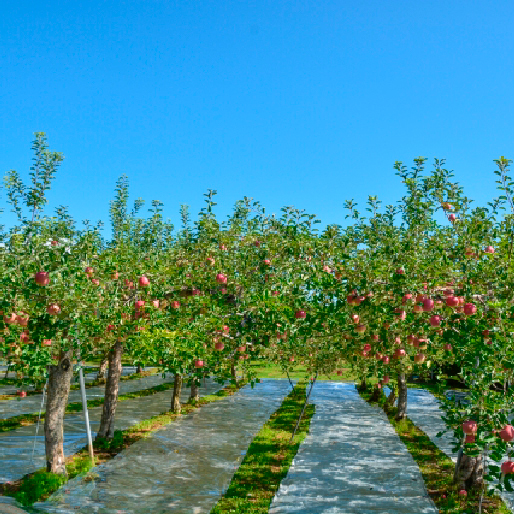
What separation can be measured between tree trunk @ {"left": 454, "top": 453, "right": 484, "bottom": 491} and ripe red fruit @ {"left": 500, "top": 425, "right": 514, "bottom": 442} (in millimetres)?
5202

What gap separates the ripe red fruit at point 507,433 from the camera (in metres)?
5.33

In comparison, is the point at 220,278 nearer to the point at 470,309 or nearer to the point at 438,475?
the point at 470,309

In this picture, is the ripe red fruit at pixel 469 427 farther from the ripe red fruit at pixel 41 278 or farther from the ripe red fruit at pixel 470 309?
the ripe red fruit at pixel 41 278

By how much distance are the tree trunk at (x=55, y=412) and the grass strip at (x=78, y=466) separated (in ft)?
0.99

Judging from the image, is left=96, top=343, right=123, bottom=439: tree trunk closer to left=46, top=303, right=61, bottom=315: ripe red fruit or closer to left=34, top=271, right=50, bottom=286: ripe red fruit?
left=46, top=303, right=61, bottom=315: ripe red fruit

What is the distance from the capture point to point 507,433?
5348 mm

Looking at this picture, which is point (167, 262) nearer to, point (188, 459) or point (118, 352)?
point (118, 352)

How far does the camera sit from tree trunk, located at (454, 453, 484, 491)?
9.98 m

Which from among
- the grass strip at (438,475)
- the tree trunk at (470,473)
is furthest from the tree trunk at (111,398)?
the tree trunk at (470,473)

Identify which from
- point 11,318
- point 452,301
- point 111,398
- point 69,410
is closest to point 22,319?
point 11,318

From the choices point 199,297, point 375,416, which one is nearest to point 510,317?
Answer: point 199,297

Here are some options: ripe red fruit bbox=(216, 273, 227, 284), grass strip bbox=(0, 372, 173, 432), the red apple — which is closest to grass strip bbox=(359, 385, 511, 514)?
ripe red fruit bbox=(216, 273, 227, 284)

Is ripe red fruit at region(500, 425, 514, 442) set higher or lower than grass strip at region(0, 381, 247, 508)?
higher

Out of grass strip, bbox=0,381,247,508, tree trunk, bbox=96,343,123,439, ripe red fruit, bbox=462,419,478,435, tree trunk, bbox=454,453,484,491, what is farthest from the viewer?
tree trunk, bbox=96,343,123,439
